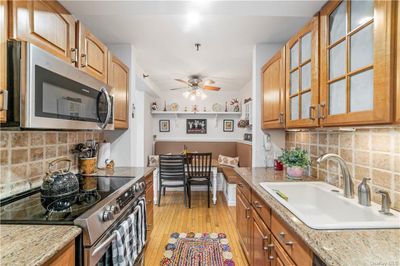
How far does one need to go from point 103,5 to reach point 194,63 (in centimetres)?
183

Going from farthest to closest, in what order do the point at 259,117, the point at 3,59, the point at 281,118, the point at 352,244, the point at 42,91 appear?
1. the point at 259,117
2. the point at 281,118
3. the point at 42,91
4. the point at 3,59
5. the point at 352,244

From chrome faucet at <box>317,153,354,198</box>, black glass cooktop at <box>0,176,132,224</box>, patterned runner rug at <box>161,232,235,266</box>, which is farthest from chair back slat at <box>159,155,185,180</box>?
chrome faucet at <box>317,153,354,198</box>

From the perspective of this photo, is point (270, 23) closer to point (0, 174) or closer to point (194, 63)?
point (194, 63)

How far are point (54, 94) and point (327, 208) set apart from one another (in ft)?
6.32

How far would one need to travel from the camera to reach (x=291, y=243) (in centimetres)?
103

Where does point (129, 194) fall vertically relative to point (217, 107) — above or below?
below

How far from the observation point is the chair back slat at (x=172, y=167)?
3.59m

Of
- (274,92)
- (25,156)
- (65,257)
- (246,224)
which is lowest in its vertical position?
(246,224)

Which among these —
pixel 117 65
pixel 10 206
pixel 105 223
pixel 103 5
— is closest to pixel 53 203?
pixel 10 206

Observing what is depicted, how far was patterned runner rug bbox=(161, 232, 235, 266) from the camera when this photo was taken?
6.91 ft

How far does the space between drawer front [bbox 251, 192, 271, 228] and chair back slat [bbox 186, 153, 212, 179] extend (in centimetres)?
195

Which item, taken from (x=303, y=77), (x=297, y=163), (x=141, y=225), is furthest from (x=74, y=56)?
(x=297, y=163)

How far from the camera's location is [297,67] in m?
1.70

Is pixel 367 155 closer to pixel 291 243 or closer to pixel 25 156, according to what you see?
pixel 291 243
